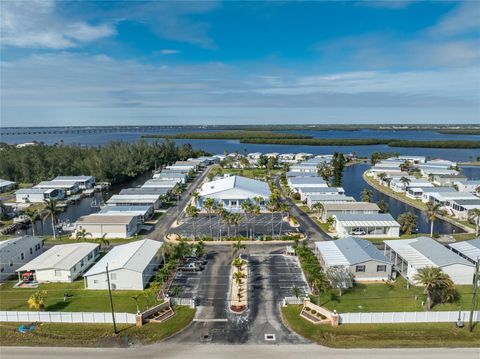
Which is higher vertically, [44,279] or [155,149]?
[155,149]

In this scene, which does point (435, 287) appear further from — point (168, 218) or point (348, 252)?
point (168, 218)

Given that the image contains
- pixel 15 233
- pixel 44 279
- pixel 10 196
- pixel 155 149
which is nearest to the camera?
pixel 44 279

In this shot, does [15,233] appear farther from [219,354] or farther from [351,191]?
[351,191]

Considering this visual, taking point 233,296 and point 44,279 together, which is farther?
point 44,279

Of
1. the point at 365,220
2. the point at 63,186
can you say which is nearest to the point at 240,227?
the point at 365,220

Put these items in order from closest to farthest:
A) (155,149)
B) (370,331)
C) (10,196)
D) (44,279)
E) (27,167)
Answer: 1. (370,331)
2. (44,279)
3. (10,196)
4. (27,167)
5. (155,149)

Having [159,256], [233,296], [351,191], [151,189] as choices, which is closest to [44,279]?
[159,256]

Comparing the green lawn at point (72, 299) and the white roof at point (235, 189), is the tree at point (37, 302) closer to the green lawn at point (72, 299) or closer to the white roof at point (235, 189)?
the green lawn at point (72, 299)
